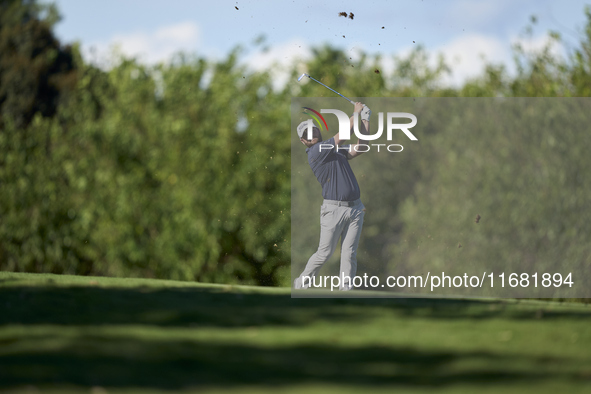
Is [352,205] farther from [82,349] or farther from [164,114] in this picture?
[82,349]

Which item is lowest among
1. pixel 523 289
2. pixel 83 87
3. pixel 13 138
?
pixel 523 289

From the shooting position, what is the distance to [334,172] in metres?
9.45

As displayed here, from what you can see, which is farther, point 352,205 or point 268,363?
point 352,205

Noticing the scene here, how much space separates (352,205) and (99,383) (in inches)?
250

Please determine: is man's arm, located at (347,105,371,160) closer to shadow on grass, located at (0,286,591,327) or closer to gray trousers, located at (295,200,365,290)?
gray trousers, located at (295,200,365,290)

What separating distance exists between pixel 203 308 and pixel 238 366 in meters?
2.04

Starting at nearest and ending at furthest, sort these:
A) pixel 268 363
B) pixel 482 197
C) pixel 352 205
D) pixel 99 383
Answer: pixel 99 383 < pixel 268 363 < pixel 352 205 < pixel 482 197

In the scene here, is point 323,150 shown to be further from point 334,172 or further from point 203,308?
point 203,308

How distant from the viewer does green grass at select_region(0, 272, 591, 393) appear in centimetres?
333

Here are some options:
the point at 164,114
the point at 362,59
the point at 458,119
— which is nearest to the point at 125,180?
the point at 164,114

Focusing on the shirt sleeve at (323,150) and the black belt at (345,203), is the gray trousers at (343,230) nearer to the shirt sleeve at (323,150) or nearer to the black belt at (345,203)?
the black belt at (345,203)

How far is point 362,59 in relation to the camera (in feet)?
43.5

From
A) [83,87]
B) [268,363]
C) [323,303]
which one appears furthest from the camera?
[83,87]

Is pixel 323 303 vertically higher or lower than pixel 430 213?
lower
